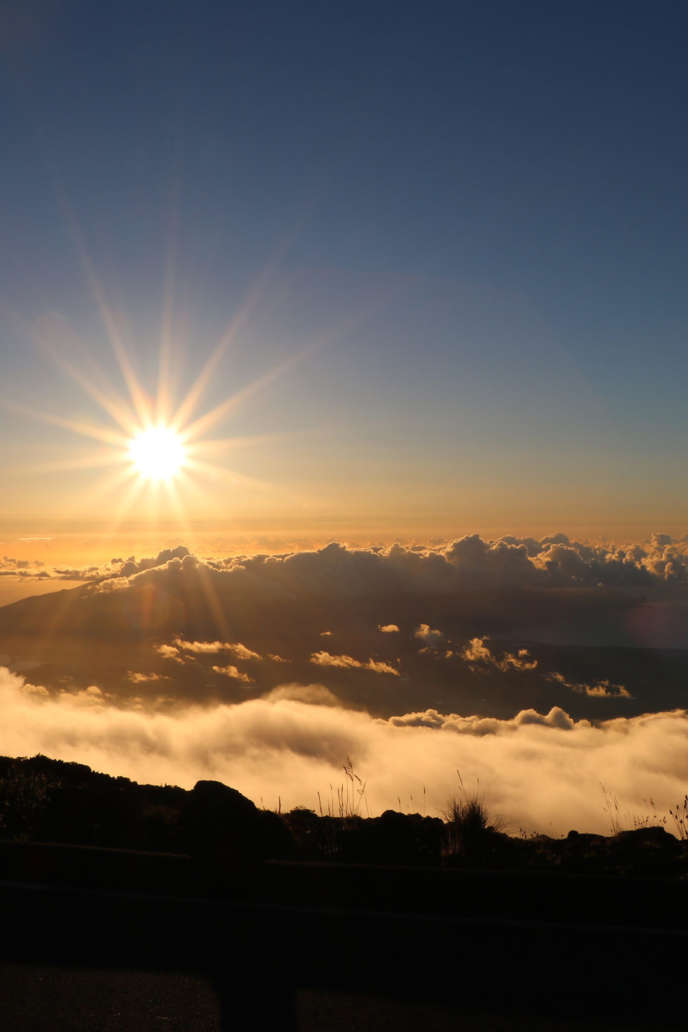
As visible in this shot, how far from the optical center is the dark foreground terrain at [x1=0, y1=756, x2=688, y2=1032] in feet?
13.0

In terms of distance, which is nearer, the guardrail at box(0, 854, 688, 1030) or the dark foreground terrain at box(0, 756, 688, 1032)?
the dark foreground terrain at box(0, 756, 688, 1032)

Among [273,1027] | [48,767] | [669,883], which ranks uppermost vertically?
[48,767]

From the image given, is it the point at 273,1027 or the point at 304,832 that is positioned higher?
the point at 304,832

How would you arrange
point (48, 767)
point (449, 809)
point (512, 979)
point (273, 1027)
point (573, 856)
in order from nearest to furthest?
point (273, 1027) < point (512, 979) < point (573, 856) < point (449, 809) < point (48, 767)

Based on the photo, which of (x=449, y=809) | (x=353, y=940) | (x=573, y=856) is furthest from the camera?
(x=449, y=809)

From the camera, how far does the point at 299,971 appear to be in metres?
4.34

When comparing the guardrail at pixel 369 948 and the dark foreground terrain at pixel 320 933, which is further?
the guardrail at pixel 369 948

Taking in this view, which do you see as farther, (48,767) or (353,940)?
(48,767)

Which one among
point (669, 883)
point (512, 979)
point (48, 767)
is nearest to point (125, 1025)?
point (512, 979)

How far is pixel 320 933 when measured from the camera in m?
4.85

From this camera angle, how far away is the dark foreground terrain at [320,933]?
3.96 m

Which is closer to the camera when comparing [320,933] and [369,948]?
[369,948]

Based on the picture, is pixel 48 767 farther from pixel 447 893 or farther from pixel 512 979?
pixel 512 979

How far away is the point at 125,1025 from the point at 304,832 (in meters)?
4.73
